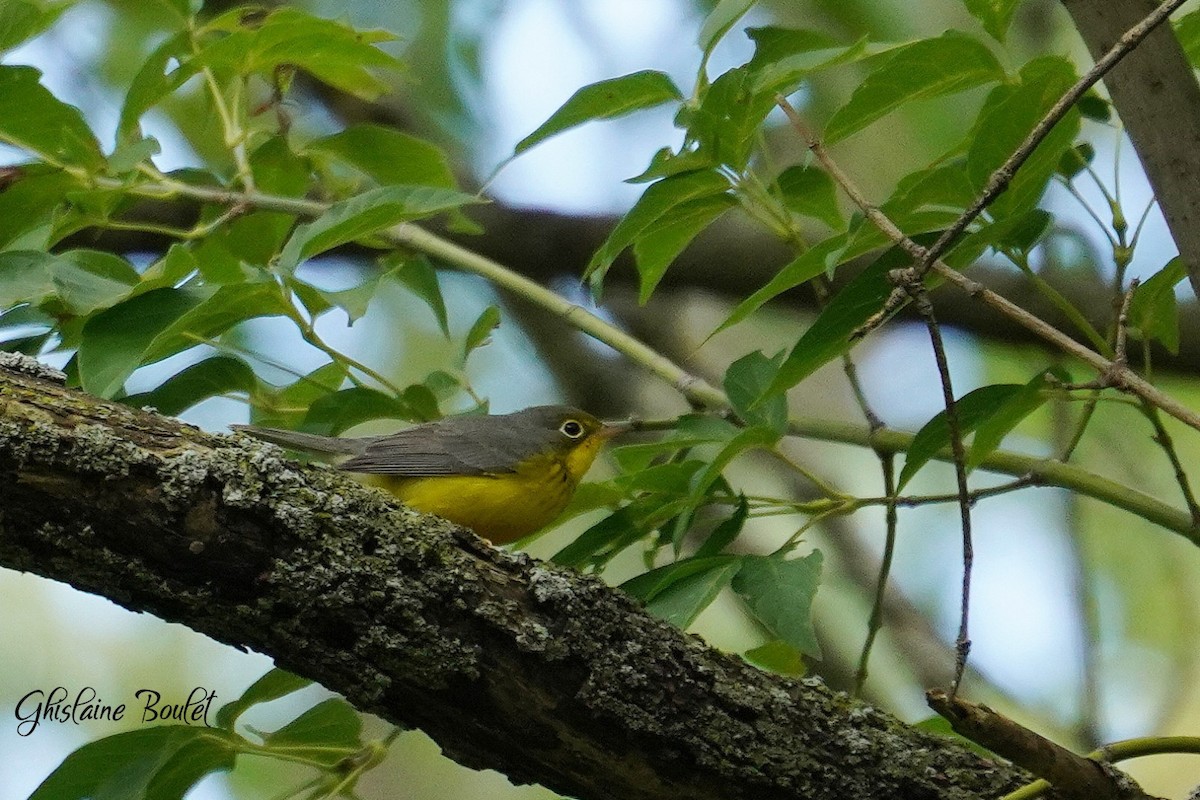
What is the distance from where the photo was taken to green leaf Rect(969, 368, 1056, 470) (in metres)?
2.78

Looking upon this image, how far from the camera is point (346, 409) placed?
11.1ft

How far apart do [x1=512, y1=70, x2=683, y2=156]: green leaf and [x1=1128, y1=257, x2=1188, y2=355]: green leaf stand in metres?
1.17

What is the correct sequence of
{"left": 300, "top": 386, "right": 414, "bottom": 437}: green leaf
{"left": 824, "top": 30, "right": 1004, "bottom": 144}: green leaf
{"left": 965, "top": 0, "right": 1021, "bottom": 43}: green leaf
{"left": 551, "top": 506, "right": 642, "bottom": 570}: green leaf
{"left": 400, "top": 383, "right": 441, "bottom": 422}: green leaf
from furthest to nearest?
{"left": 400, "top": 383, "right": 441, "bottom": 422}: green leaf < {"left": 300, "top": 386, "right": 414, "bottom": 437}: green leaf < {"left": 551, "top": 506, "right": 642, "bottom": 570}: green leaf < {"left": 965, "top": 0, "right": 1021, "bottom": 43}: green leaf < {"left": 824, "top": 30, "right": 1004, "bottom": 144}: green leaf

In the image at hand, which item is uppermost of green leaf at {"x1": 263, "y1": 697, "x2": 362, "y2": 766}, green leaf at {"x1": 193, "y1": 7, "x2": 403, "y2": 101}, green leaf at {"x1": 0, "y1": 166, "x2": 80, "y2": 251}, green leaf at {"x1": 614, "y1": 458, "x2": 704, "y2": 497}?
green leaf at {"x1": 193, "y1": 7, "x2": 403, "y2": 101}

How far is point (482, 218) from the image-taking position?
6250mm

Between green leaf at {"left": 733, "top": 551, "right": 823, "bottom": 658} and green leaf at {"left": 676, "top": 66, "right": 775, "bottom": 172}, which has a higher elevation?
green leaf at {"left": 676, "top": 66, "right": 775, "bottom": 172}

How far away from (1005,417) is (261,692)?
180 centimetres

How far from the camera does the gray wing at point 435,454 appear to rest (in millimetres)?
4707

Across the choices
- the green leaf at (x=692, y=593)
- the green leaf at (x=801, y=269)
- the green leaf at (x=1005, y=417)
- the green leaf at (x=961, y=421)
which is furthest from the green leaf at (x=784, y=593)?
the green leaf at (x=801, y=269)

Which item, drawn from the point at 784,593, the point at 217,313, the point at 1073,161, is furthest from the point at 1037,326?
the point at 217,313

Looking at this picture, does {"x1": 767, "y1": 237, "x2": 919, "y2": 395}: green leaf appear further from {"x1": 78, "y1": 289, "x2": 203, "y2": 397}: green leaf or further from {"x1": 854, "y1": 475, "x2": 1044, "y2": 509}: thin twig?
{"x1": 78, "y1": 289, "x2": 203, "y2": 397}: green leaf

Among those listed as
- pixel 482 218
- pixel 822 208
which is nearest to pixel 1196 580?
pixel 482 218

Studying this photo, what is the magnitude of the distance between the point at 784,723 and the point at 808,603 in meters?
0.26

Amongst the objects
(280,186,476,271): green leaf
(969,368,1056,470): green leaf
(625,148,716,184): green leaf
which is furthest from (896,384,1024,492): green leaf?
(280,186,476,271): green leaf
